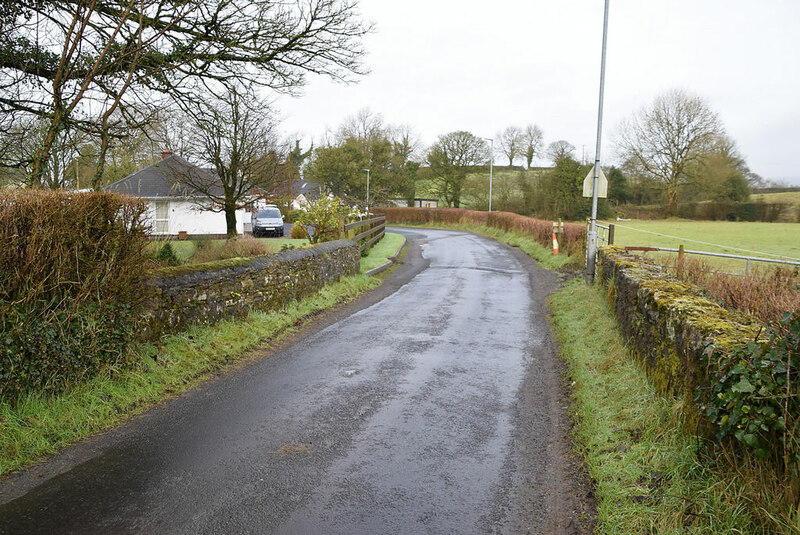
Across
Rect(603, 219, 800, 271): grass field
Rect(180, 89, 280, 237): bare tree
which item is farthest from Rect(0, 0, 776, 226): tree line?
Rect(603, 219, 800, 271): grass field

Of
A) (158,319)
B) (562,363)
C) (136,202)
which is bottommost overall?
(562,363)

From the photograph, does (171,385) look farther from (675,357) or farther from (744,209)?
(744,209)

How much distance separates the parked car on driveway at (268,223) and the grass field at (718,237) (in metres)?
21.1

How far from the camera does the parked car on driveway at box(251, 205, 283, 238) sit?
119 ft

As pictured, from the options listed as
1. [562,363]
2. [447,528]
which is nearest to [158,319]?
[447,528]

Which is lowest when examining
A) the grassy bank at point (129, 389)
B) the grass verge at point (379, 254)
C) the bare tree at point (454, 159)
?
the grassy bank at point (129, 389)

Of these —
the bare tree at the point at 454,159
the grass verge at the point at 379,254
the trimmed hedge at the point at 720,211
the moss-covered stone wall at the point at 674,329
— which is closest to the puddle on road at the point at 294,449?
the moss-covered stone wall at the point at 674,329

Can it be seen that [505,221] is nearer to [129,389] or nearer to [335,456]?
[129,389]

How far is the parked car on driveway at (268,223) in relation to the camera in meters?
36.3

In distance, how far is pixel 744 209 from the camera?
51312mm

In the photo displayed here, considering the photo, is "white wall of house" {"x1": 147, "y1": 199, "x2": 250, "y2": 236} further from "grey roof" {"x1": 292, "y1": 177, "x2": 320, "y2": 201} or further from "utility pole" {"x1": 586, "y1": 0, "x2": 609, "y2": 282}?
"utility pole" {"x1": 586, "y1": 0, "x2": 609, "y2": 282}

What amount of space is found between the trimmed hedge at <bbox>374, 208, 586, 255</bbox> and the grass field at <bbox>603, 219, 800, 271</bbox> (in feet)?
12.9

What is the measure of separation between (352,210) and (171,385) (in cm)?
1461

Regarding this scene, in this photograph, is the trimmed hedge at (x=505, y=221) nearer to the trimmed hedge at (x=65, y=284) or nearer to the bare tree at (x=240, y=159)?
the bare tree at (x=240, y=159)
